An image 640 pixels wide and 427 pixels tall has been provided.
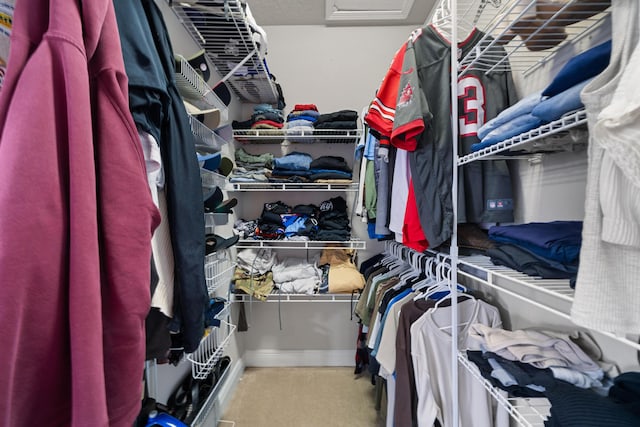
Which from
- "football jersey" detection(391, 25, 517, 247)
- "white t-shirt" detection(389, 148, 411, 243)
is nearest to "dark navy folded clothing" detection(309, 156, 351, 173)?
"white t-shirt" detection(389, 148, 411, 243)

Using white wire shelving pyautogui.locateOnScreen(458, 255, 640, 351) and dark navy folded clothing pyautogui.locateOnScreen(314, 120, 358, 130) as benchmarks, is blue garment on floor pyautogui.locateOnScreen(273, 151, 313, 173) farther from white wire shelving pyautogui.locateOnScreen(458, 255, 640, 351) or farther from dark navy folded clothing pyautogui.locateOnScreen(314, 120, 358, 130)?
white wire shelving pyautogui.locateOnScreen(458, 255, 640, 351)

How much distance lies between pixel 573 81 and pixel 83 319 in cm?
100

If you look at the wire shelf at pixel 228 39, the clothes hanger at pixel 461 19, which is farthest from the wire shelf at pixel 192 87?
the clothes hanger at pixel 461 19

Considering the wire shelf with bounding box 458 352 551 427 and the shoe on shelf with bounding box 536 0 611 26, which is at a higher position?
the shoe on shelf with bounding box 536 0 611 26

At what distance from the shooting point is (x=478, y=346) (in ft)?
2.88

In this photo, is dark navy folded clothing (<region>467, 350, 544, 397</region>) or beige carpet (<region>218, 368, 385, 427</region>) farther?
beige carpet (<region>218, 368, 385, 427</region>)

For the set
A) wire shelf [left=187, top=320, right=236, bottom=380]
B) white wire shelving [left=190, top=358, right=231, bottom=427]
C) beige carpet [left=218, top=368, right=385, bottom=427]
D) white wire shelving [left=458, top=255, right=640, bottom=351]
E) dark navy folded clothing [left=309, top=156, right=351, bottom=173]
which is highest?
dark navy folded clothing [left=309, top=156, right=351, bottom=173]

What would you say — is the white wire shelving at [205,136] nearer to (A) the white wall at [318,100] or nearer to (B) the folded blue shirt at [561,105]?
(A) the white wall at [318,100]

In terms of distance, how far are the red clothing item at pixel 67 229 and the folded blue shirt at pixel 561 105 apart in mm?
844

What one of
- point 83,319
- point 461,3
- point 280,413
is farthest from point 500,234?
point 280,413

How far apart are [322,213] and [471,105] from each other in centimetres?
117

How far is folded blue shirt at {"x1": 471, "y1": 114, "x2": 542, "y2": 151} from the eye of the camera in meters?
0.64

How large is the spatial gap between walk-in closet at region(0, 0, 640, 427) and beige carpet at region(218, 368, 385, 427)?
0.02m

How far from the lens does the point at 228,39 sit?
4.44 feet
